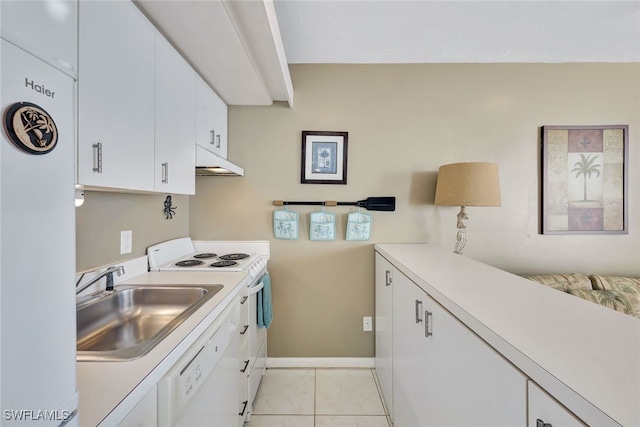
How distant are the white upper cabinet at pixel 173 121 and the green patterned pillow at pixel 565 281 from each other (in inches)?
102

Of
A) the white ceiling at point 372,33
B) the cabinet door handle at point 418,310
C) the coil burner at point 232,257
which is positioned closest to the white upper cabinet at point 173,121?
the white ceiling at point 372,33

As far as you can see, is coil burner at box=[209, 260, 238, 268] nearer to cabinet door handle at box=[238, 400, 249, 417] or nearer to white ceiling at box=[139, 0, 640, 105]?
cabinet door handle at box=[238, 400, 249, 417]

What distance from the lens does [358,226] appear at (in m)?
2.19

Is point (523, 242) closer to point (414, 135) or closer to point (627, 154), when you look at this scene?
point (627, 154)

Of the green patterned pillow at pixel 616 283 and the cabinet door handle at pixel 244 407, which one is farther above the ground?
the green patterned pillow at pixel 616 283

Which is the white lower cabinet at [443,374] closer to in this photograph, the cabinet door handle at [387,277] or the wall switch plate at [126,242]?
the cabinet door handle at [387,277]

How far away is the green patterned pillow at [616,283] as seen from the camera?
6.37 ft

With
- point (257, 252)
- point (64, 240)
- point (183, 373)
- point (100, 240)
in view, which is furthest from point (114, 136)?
point (257, 252)

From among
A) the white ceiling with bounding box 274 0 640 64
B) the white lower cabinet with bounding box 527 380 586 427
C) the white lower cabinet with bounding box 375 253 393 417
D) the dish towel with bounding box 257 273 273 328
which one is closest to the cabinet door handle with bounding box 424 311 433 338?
the white lower cabinet with bounding box 527 380 586 427

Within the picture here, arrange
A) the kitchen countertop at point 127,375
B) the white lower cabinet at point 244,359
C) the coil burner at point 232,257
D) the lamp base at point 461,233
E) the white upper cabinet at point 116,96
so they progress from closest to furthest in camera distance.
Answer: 1. the kitchen countertop at point 127,375
2. the white upper cabinet at point 116,96
3. the white lower cabinet at point 244,359
4. the coil burner at point 232,257
5. the lamp base at point 461,233

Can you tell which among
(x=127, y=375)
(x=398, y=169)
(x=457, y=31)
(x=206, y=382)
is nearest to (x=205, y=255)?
(x=206, y=382)

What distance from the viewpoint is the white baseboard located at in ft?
7.34

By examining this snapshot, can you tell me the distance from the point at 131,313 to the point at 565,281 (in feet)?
9.49

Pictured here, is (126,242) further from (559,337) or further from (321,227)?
(559,337)
